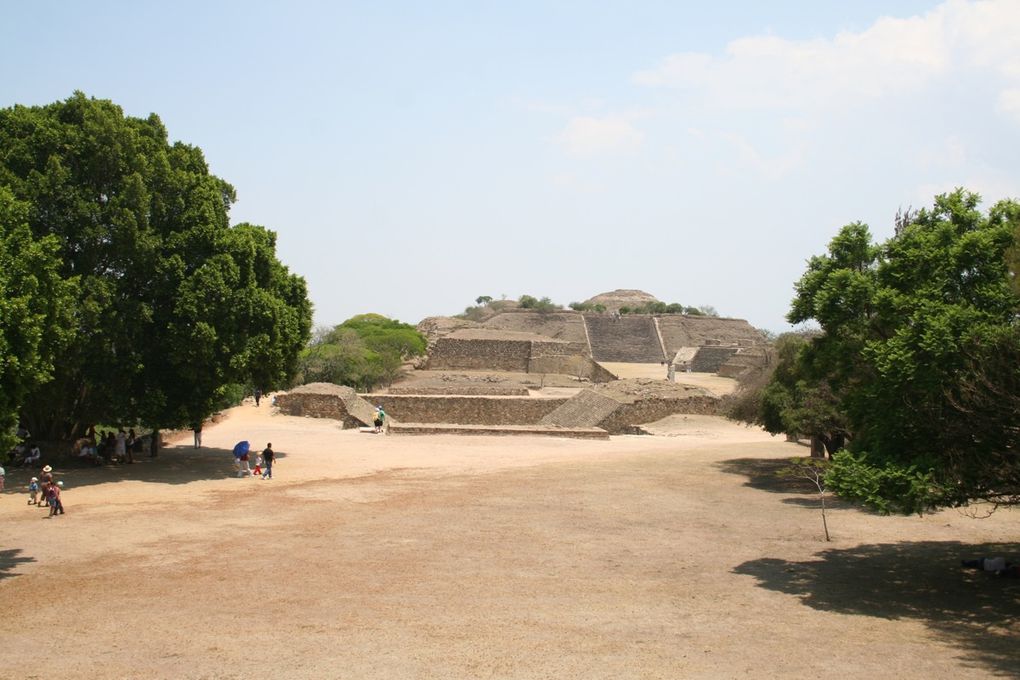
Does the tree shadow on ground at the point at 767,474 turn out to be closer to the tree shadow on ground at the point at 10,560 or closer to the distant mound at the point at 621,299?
the tree shadow on ground at the point at 10,560

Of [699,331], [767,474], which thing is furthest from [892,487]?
[699,331]

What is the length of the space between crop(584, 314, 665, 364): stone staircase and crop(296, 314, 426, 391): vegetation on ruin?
16533 millimetres

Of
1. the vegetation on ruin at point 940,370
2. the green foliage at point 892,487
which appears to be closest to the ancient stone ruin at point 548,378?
the vegetation on ruin at point 940,370

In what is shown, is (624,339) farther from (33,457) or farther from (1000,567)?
(1000,567)

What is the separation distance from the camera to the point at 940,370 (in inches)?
427

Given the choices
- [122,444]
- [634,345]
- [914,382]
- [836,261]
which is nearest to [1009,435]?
[914,382]

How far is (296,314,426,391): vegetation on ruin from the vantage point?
4828cm

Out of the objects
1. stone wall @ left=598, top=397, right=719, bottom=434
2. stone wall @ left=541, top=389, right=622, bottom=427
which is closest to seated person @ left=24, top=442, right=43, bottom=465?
stone wall @ left=541, top=389, right=622, bottom=427

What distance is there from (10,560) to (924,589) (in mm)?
12611

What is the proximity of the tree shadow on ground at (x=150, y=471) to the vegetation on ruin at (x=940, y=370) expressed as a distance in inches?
600

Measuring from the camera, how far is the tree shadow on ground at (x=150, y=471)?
2011 centimetres

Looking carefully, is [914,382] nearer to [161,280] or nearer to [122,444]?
[161,280]

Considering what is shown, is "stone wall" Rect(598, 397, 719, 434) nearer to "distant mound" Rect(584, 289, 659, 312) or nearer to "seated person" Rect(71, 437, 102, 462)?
"seated person" Rect(71, 437, 102, 462)

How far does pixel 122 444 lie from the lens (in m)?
23.4
